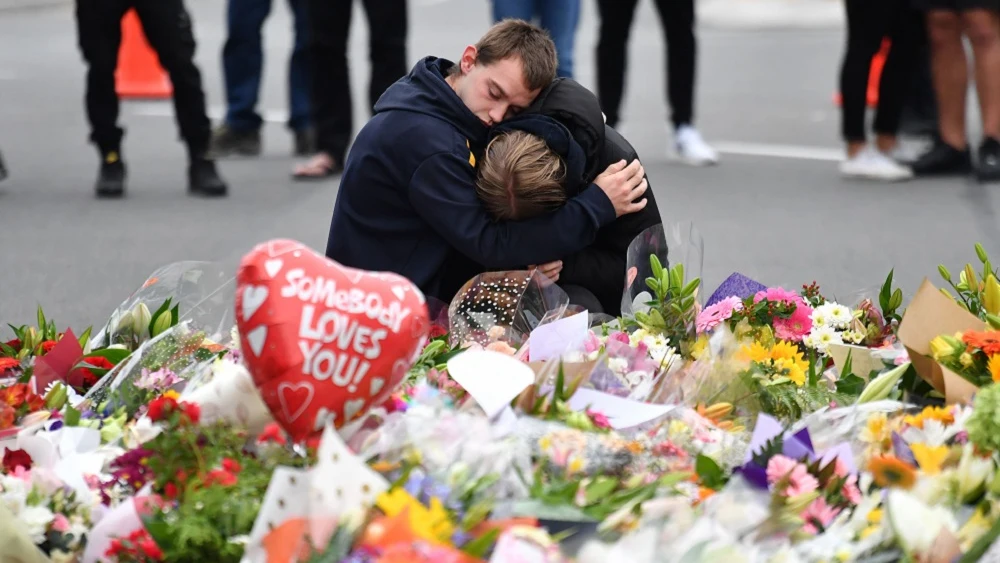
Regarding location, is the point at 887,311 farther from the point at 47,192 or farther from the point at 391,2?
the point at 47,192

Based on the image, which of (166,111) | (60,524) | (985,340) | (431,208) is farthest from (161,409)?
(166,111)

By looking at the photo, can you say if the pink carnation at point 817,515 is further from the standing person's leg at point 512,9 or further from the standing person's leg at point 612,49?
the standing person's leg at point 612,49

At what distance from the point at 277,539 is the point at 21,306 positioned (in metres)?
3.16

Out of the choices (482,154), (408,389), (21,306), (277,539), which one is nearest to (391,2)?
(21,306)

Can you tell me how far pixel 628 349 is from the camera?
2240 millimetres

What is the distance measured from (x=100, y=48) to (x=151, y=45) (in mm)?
203

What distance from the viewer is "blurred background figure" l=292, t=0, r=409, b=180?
589cm

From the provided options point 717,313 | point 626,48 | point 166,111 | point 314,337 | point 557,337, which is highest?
point 314,337

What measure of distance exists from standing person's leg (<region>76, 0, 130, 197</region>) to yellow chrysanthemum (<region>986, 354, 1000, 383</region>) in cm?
429

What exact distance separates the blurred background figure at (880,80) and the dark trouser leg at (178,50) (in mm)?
2886

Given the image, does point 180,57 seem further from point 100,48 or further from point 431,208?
point 431,208

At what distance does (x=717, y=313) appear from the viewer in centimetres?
267

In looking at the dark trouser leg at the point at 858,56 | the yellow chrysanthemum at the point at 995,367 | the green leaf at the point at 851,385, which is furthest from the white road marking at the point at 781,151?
the yellow chrysanthemum at the point at 995,367

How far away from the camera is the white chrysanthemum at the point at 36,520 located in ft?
5.79
